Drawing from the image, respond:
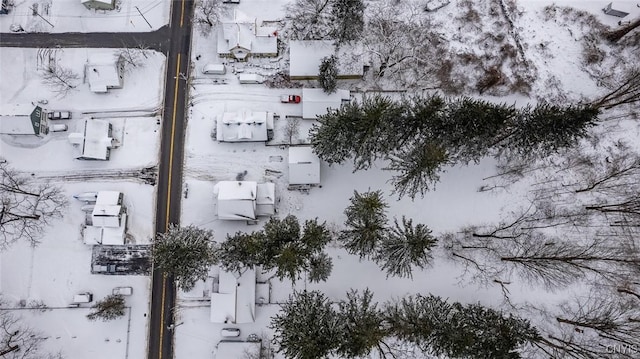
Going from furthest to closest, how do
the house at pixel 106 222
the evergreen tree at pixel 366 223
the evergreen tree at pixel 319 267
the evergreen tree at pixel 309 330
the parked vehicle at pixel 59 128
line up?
1. the parked vehicle at pixel 59 128
2. the house at pixel 106 222
3. the evergreen tree at pixel 319 267
4. the evergreen tree at pixel 366 223
5. the evergreen tree at pixel 309 330

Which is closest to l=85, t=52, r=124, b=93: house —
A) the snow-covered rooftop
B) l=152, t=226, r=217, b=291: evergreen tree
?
the snow-covered rooftop

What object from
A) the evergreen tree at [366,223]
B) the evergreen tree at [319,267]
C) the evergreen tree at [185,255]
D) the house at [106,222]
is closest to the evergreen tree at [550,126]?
the evergreen tree at [366,223]

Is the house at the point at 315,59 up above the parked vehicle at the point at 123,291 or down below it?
above

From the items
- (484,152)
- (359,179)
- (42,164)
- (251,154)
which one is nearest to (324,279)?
(359,179)

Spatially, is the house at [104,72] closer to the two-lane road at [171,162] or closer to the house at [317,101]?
the two-lane road at [171,162]

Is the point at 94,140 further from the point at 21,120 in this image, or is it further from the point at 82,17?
the point at 82,17

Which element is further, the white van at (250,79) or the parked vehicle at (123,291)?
the white van at (250,79)

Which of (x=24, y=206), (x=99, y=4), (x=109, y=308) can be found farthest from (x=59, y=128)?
(x=109, y=308)

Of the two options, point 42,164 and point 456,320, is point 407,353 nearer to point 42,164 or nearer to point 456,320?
point 456,320
